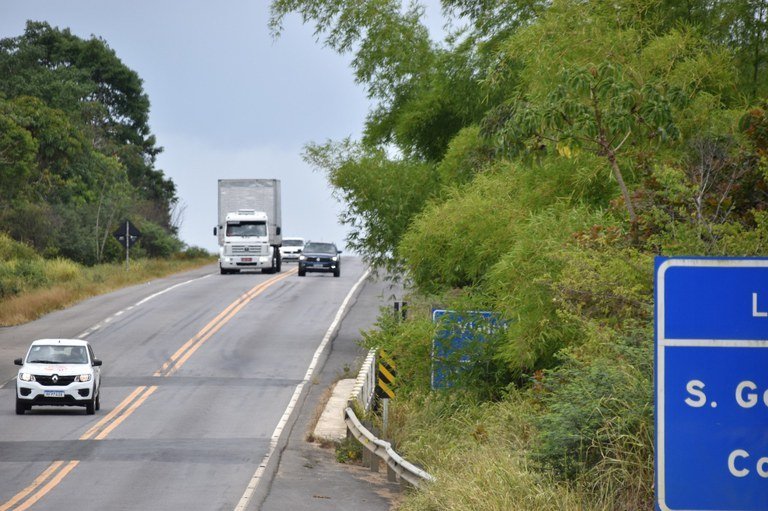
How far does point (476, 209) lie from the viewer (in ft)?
67.3

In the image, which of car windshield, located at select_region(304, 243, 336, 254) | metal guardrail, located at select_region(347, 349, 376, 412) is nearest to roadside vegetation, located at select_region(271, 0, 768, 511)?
metal guardrail, located at select_region(347, 349, 376, 412)

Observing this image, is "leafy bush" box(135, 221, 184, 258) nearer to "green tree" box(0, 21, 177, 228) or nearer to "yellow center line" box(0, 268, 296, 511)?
"green tree" box(0, 21, 177, 228)

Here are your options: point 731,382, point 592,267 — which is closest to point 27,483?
point 592,267

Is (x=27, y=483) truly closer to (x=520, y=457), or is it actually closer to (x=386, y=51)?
(x=520, y=457)

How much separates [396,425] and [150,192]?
79186 mm

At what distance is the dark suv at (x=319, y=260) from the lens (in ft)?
189

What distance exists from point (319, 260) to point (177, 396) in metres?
29.7

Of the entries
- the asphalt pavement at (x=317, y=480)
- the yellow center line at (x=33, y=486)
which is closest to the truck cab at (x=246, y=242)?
the asphalt pavement at (x=317, y=480)

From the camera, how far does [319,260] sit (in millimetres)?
57562

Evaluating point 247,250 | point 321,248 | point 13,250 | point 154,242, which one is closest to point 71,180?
point 154,242

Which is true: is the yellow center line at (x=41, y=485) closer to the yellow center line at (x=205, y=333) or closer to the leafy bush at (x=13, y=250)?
the yellow center line at (x=205, y=333)

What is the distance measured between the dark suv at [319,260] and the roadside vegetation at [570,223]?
27869 mm

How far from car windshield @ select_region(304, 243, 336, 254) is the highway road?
4.73 m

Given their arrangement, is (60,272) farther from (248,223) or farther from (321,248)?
(321,248)
